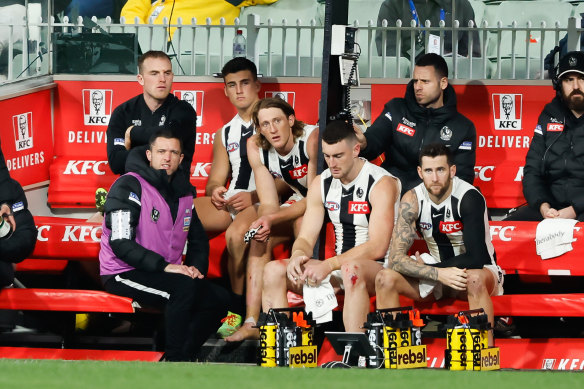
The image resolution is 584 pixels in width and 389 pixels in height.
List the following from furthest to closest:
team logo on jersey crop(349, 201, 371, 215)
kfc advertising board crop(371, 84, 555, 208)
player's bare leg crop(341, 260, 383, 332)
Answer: kfc advertising board crop(371, 84, 555, 208)
team logo on jersey crop(349, 201, 371, 215)
player's bare leg crop(341, 260, 383, 332)

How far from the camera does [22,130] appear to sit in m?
9.49

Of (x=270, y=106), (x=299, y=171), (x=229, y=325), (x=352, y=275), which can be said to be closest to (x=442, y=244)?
(x=352, y=275)

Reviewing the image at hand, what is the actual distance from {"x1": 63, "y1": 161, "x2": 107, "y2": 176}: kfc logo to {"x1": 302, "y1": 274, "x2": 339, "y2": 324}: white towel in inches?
112

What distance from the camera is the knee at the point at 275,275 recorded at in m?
7.60

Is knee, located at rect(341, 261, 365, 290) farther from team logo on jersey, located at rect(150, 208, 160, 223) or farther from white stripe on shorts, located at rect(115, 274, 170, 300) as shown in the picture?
team logo on jersey, located at rect(150, 208, 160, 223)

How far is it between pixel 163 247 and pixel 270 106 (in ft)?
4.24

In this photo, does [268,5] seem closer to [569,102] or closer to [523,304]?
[569,102]

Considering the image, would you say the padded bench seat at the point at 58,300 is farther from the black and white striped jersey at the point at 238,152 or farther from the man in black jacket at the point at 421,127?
the man in black jacket at the point at 421,127

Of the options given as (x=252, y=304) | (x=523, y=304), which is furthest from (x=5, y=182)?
(x=523, y=304)

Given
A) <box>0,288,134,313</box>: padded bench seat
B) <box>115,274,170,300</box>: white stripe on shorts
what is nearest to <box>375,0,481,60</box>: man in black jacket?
<box>115,274,170,300</box>: white stripe on shorts

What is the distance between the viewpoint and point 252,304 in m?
8.09

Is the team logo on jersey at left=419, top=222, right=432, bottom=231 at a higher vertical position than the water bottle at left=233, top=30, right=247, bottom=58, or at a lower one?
lower

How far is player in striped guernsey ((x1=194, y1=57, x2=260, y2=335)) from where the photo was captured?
8.57 meters

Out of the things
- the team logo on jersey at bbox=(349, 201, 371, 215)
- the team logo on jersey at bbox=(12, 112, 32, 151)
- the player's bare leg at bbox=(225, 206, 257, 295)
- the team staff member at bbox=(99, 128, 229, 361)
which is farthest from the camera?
the team logo on jersey at bbox=(12, 112, 32, 151)
